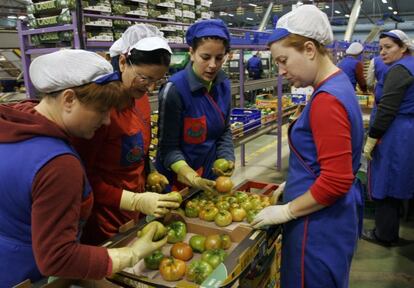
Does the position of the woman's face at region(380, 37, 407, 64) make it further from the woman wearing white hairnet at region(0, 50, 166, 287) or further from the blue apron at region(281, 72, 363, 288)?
the woman wearing white hairnet at region(0, 50, 166, 287)

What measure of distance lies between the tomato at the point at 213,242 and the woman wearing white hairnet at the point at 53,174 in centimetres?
42

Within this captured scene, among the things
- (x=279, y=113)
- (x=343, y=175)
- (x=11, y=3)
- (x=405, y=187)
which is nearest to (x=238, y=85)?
(x=279, y=113)

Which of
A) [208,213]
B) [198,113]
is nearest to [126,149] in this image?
[208,213]

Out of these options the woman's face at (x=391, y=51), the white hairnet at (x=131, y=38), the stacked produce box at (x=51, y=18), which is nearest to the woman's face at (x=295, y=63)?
the white hairnet at (x=131, y=38)

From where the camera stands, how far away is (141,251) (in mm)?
1441

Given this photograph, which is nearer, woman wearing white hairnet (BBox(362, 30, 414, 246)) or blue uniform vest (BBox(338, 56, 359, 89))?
woman wearing white hairnet (BBox(362, 30, 414, 246))

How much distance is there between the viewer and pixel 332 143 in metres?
1.46

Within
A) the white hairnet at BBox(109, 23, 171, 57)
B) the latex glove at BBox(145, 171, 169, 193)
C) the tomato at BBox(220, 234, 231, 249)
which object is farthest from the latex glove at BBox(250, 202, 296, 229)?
the white hairnet at BBox(109, 23, 171, 57)

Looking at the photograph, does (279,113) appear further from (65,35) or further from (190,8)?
(65,35)

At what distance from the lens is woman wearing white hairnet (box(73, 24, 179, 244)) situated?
5.94 ft

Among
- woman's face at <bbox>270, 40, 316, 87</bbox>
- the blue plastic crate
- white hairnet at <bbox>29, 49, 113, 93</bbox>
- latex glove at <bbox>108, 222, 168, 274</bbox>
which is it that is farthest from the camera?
the blue plastic crate

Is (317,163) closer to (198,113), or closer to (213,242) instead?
(213,242)

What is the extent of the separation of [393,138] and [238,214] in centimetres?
243

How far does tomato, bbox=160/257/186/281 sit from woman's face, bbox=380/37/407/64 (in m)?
3.18
